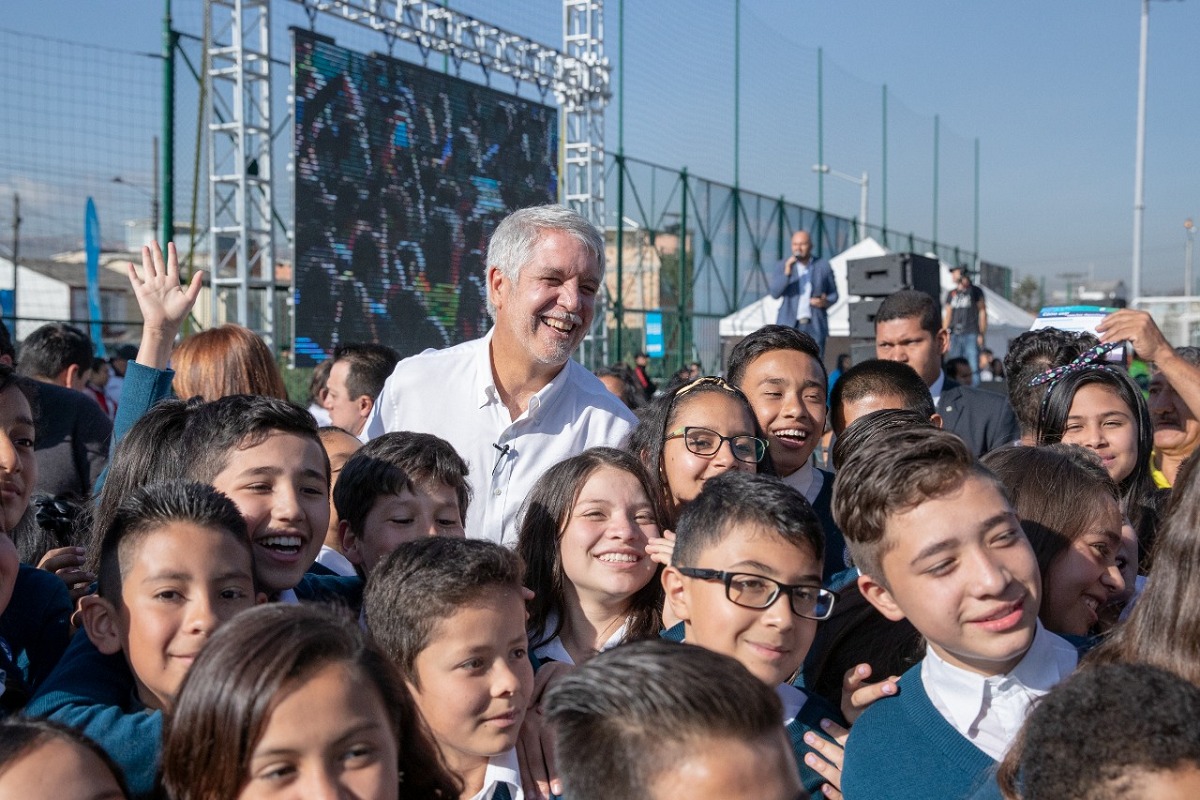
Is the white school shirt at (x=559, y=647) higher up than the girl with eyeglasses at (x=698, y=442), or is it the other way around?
the girl with eyeglasses at (x=698, y=442)

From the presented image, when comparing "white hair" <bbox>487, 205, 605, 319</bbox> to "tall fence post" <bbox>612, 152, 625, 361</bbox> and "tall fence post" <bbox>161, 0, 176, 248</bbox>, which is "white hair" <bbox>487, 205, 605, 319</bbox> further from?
"tall fence post" <bbox>612, 152, 625, 361</bbox>

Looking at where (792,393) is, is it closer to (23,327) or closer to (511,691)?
(511,691)

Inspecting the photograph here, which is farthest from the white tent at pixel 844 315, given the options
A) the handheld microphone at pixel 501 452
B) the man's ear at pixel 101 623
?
the man's ear at pixel 101 623

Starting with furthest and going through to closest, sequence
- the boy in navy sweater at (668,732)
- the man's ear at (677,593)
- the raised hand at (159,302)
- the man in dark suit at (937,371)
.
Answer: the man in dark suit at (937,371), the raised hand at (159,302), the man's ear at (677,593), the boy in navy sweater at (668,732)

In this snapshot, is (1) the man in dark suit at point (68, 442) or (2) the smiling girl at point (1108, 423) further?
(1) the man in dark suit at point (68, 442)

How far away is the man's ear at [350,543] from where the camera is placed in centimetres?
293

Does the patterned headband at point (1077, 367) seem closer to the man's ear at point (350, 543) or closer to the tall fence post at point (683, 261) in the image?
the man's ear at point (350, 543)

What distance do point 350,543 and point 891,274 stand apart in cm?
657

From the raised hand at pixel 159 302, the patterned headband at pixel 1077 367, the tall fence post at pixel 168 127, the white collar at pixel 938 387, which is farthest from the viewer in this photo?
the tall fence post at pixel 168 127

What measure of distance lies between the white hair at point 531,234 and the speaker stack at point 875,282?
5089 millimetres

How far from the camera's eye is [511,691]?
2.02 m

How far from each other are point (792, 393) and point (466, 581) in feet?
5.66

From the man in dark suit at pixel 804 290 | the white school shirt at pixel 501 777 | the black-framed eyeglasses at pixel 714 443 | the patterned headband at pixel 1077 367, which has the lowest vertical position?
the white school shirt at pixel 501 777

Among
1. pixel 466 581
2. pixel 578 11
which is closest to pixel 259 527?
pixel 466 581
